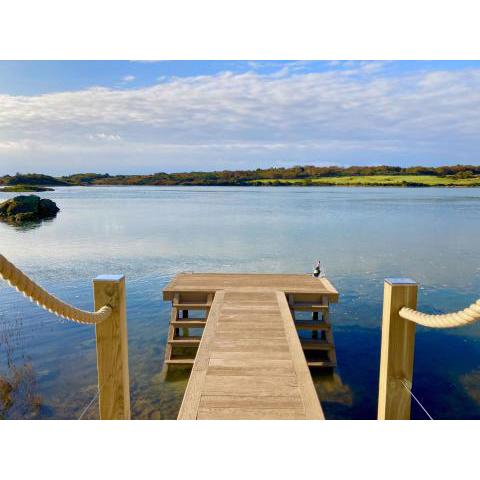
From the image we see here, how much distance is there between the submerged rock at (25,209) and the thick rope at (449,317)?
36.6 m

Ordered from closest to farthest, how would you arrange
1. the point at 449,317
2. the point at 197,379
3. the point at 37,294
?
the point at 37,294, the point at 449,317, the point at 197,379

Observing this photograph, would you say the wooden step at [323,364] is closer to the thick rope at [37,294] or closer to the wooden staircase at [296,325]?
the wooden staircase at [296,325]

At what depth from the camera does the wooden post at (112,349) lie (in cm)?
318

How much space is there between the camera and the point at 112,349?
3232 millimetres

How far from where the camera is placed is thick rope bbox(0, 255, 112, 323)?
1988 millimetres

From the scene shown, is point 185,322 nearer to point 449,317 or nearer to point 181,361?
point 181,361

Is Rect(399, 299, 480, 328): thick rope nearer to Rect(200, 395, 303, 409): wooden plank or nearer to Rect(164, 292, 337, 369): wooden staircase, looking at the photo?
Rect(200, 395, 303, 409): wooden plank

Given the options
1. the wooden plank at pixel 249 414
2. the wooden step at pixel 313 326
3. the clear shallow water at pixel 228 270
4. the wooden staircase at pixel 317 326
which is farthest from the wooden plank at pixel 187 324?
the wooden plank at pixel 249 414

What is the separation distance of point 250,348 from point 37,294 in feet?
10.4

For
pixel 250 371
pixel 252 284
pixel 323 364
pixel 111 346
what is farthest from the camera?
pixel 252 284

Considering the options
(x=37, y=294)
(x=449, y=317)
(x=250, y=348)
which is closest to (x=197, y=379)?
(x=250, y=348)

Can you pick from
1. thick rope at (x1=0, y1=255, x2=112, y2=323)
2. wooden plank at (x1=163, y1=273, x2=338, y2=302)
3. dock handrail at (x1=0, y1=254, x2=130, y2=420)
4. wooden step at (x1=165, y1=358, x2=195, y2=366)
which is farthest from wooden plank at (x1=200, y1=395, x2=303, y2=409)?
wooden step at (x1=165, y1=358, x2=195, y2=366)
